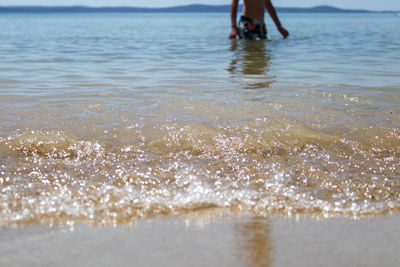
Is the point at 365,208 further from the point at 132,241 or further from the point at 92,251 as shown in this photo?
the point at 92,251

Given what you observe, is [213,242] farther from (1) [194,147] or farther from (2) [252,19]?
(2) [252,19]

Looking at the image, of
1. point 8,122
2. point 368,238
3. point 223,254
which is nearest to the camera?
point 223,254

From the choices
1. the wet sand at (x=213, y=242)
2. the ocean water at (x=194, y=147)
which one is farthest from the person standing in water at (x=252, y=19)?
the wet sand at (x=213, y=242)

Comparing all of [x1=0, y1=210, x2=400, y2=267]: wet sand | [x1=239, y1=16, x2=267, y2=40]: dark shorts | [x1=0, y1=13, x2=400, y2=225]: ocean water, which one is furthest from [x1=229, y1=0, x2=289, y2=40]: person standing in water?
[x1=0, y1=210, x2=400, y2=267]: wet sand

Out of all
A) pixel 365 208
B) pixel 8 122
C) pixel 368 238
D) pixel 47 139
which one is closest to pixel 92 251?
pixel 368 238

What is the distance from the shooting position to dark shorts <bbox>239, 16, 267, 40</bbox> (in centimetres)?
956

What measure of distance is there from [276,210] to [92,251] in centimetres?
74

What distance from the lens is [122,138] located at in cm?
269

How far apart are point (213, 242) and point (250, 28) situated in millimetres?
8729

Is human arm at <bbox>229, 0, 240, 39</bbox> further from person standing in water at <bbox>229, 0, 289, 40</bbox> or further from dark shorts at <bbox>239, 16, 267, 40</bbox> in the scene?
dark shorts at <bbox>239, 16, 267, 40</bbox>

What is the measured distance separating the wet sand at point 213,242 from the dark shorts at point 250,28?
27.7 ft

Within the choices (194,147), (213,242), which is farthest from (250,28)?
(213,242)

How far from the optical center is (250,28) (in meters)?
9.57

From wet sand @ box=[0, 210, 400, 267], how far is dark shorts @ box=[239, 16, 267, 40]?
27.7 feet
